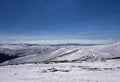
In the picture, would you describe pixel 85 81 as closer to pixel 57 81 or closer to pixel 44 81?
pixel 57 81

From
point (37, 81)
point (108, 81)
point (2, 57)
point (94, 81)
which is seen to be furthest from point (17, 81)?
point (2, 57)

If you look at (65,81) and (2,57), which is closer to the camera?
(65,81)

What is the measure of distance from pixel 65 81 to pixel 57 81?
0.96m

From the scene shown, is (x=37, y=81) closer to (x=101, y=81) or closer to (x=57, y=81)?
(x=57, y=81)

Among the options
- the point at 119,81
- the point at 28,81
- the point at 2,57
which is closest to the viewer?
the point at 119,81

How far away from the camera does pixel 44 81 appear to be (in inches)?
859

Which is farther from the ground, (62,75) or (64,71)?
(62,75)

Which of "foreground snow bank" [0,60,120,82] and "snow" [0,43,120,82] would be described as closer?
"foreground snow bank" [0,60,120,82]

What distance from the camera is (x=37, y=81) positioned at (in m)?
22.0

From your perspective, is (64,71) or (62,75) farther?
(64,71)

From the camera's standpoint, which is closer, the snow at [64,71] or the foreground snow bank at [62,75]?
the foreground snow bank at [62,75]

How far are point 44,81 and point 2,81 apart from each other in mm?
5455

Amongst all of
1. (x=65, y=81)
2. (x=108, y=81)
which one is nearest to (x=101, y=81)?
(x=108, y=81)

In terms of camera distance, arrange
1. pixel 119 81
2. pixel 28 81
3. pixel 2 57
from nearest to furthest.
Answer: pixel 119 81, pixel 28 81, pixel 2 57
